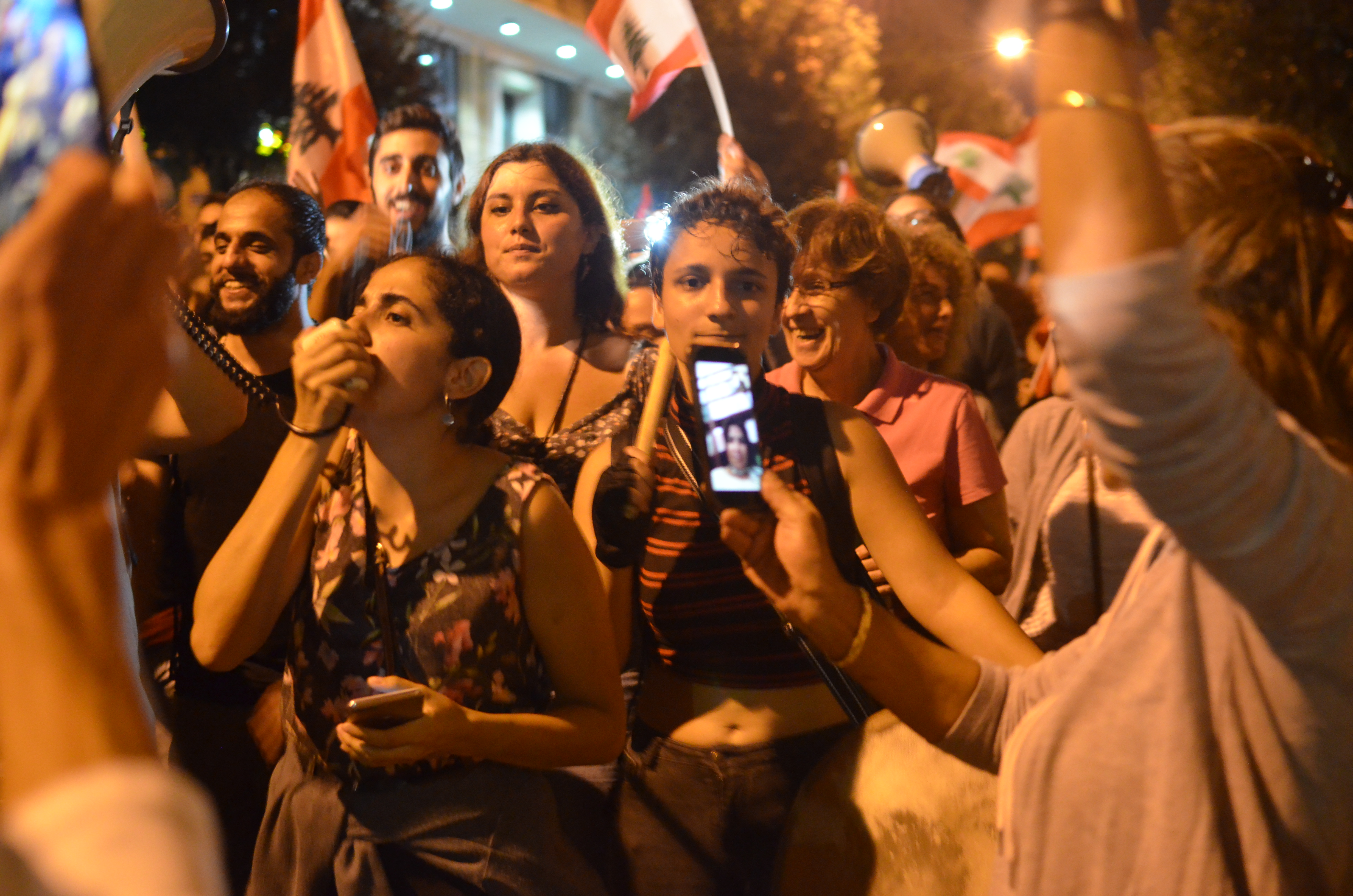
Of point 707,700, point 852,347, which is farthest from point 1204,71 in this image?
point 707,700

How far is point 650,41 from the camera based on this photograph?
14.7 ft

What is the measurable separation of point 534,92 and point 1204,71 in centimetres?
1283

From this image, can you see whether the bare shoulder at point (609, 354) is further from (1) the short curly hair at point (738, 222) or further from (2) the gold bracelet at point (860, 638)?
(2) the gold bracelet at point (860, 638)

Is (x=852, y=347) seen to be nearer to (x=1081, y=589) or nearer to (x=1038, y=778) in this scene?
(x=1081, y=589)

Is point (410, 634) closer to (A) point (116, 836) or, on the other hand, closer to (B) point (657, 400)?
(B) point (657, 400)

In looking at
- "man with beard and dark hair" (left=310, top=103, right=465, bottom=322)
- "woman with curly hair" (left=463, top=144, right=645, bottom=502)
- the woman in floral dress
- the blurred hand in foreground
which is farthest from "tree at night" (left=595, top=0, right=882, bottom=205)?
the blurred hand in foreground

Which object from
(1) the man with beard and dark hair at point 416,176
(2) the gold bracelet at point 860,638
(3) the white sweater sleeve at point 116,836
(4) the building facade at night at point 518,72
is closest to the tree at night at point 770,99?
(4) the building facade at night at point 518,72

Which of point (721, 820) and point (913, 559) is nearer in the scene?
point (913, 559)

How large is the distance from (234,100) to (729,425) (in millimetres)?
10343

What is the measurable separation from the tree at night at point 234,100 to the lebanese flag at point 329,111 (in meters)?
5.03

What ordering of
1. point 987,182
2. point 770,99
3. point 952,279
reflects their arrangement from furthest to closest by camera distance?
point 770,99 < point 987,182 < point 952,279

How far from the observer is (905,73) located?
965 inches

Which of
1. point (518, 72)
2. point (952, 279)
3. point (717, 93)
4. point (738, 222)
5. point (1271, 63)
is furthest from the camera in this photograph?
point (518, 72)

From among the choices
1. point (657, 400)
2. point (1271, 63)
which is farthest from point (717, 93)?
point (1271, 63)
